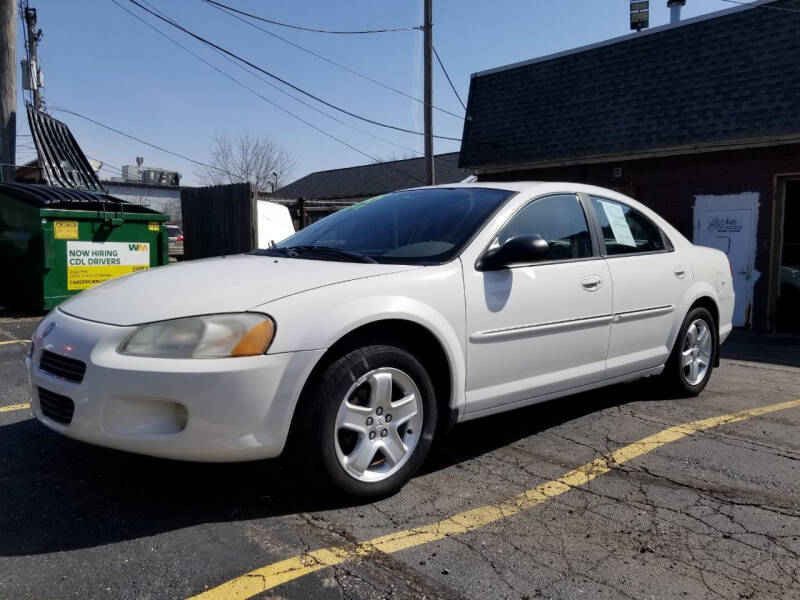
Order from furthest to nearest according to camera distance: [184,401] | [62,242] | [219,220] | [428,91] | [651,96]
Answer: [428,91] → [219,220] → [651,96] → [62,242] → [184,401]

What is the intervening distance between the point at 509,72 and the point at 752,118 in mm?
5701

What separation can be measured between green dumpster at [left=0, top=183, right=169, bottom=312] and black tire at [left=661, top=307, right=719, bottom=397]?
7.39 m

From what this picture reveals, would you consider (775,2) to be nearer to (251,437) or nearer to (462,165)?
(462,165)

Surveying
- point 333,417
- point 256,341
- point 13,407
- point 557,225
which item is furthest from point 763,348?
point 13,407

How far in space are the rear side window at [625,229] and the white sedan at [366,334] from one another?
2 cm

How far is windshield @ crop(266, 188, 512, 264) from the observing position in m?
3.54

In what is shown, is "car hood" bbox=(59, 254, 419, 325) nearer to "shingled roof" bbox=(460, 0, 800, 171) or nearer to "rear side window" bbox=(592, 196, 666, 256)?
"rear side window" bbox=(592, 196, 666, 256)

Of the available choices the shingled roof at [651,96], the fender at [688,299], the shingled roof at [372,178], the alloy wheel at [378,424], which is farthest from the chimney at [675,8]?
the alloy wheel at [378,424]

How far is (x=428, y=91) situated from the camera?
14.7 metres

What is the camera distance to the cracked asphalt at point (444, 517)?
2.39 m

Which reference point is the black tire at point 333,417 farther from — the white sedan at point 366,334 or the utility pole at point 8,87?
the utility pole at point 8,87

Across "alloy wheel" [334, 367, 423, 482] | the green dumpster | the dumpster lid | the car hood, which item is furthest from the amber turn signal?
the dumpster lid

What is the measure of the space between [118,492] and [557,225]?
110 inches

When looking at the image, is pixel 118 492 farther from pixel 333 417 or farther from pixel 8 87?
pixel 8 87
